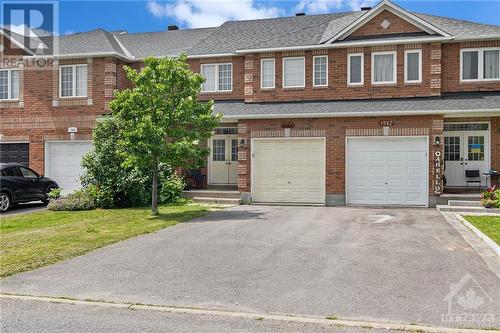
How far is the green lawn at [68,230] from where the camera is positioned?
29.6 feet

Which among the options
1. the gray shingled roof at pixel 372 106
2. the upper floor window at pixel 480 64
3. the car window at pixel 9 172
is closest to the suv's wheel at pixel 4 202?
the car window at pixel 9 172

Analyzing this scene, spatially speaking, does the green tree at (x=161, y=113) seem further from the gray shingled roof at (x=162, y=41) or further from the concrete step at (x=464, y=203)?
the gray shingled roof at (x=162, y=41)

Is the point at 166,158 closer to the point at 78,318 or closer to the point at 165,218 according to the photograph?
the point at 165,218

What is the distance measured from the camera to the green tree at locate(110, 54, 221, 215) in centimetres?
1451

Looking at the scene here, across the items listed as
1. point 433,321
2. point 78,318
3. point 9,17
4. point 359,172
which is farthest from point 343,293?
point 9,17

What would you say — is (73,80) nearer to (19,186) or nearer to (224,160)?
(19,186)

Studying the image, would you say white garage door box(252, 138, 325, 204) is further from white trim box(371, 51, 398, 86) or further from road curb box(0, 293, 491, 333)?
road curb box(0, 293, 491, 333)

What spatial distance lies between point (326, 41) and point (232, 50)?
4.48m

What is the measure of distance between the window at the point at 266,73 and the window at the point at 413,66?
18.0 ft

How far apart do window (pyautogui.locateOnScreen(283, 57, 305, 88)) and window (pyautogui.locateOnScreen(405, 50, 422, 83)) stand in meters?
4.17

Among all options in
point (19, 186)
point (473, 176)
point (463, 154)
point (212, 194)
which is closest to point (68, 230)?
point (19, 186)

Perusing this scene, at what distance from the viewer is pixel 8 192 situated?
16.5m

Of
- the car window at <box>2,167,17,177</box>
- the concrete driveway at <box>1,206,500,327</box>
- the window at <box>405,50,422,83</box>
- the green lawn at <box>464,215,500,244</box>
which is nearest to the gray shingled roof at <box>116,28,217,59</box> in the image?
the car window at <box>2,167,17,177</box>

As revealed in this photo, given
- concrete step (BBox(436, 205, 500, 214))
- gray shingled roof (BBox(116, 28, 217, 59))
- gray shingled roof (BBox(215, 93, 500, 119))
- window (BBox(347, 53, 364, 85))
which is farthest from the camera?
gray shingled roof (BBox(116, 28, 217, 59))
